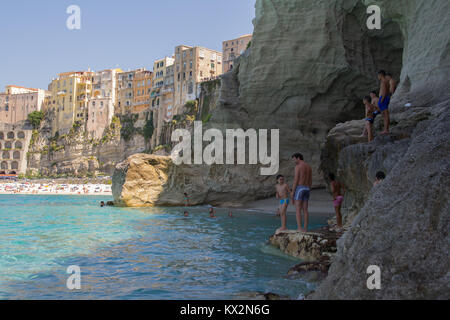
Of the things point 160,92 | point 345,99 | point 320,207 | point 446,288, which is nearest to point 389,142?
point 446,288

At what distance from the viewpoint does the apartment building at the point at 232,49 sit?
7444 centimetres

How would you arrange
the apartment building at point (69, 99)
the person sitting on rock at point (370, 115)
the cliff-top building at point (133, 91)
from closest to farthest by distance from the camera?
1. the person sitting on rock at point (370, 115)
2. the cliff-top building at point (133, 91)
3. the apartment building at point (69, 99)

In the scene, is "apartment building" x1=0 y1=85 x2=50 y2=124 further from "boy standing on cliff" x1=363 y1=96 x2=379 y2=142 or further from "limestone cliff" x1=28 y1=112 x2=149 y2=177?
"boy standing on cliff" x1=363 y1=96 x2=379 y2=142

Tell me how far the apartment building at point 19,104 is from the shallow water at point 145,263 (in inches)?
3374

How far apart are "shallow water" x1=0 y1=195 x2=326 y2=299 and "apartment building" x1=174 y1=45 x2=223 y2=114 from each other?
Answer: 184 ft

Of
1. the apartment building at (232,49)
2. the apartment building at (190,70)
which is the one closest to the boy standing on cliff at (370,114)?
the apartment building at (190,70)

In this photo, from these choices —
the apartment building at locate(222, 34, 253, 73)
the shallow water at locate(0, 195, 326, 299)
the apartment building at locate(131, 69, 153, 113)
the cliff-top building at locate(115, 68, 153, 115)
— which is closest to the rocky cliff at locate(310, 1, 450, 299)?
the shallow water at locate(0, 195, 326, 299)

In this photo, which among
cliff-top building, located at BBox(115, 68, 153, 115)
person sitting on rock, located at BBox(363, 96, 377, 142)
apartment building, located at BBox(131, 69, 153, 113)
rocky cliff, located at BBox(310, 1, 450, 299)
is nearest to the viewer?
rocky cliff, located at BBox(310, 1, 450, 299)

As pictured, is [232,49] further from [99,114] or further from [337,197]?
[337,197]

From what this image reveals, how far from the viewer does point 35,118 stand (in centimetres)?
8675

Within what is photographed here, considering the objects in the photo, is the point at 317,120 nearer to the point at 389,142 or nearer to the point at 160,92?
the point at 389,142

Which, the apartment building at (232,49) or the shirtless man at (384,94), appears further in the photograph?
the apartment building at (232,49)

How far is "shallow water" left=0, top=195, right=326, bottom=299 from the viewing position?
5.65m

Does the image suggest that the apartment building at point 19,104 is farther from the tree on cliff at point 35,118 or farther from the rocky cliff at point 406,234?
the rocky cliff at point 406,234
